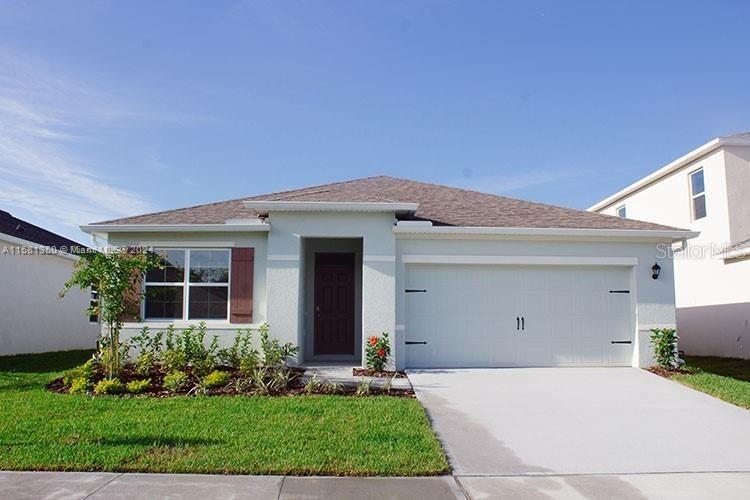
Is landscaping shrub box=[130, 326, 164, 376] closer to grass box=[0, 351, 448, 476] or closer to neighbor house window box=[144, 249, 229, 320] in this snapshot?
neighbor house window box=[144, 249, 229, 320]

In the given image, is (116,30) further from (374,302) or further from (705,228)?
(705,228)

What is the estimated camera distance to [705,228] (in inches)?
603

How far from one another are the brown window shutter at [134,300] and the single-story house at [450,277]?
0.51 feet

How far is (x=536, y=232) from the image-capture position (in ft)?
35.4

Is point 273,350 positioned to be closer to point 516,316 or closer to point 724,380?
point 516,316

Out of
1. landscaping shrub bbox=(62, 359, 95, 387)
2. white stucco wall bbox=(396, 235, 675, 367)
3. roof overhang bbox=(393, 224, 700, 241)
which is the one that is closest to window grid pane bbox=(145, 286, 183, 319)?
landscaping shrub bbox=(62, 359, 95, 387)


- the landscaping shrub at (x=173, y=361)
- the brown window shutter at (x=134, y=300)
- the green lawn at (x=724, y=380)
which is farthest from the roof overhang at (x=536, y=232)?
the brown window shutter at (x=134, y=300)

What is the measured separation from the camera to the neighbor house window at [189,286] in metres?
11.1

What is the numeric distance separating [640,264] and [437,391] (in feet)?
18.8

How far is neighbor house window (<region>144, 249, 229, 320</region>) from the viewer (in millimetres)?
11102

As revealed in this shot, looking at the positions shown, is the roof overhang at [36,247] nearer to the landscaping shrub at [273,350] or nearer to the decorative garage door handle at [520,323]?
the landscaping shrub at [273,350]

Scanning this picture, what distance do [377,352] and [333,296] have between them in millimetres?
2809

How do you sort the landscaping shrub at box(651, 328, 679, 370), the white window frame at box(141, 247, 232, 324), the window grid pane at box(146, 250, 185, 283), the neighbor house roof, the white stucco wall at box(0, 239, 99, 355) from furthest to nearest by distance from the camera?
the neighbor house roof
the white stucco wall at box(0, 239, 99, 355)
the window grid pane at box(146, 250, 185, 283)
the white window frame at box(141, 247, 232, 324)
the landscaping shrub at box(651, 328, 679, 370)

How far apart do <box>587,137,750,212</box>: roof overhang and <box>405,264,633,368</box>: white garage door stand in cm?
649
